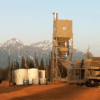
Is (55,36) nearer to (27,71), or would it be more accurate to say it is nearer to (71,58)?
(71,58)

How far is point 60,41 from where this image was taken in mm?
49656

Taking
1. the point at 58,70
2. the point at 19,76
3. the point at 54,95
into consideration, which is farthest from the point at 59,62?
the point at 54,95

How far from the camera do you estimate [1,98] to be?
21.9 meters

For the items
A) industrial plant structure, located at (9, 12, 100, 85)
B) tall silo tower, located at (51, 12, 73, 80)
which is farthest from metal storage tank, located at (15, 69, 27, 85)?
tall silo tower, located at (51, 12, 73, 80)

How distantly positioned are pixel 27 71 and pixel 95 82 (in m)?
15.0

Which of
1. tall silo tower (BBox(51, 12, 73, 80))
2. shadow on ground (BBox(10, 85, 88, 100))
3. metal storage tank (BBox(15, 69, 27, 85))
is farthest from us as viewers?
tall silo tower (BBox(51, 12, 73, 80))

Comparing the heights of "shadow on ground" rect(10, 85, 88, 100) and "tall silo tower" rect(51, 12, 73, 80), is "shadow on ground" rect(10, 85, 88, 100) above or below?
below

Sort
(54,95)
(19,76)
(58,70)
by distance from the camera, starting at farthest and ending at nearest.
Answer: (58,70) → (19,76) → (54,95)

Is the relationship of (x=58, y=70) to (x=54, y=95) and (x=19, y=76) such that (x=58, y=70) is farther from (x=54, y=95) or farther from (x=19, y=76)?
(x=54, y=95)

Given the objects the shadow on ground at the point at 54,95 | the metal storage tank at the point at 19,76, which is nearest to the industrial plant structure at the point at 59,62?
the metal storage tank at the point at 19,76

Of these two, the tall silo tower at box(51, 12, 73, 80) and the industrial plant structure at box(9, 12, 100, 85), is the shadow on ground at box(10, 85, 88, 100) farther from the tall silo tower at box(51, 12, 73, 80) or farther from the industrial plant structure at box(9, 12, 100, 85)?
the tall silo tower at box(51, 12, 73, 80)

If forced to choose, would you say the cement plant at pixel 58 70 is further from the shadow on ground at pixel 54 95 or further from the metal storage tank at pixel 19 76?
the shadow on ground at pixel 54 95

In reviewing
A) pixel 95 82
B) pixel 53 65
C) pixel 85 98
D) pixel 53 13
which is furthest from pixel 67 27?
pixel 85 98

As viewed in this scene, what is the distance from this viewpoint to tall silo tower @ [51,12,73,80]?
4726 centimetres
